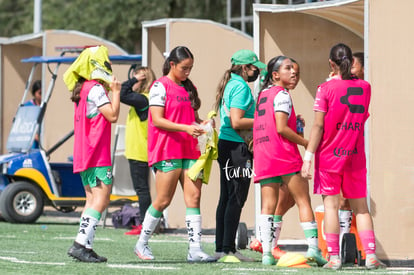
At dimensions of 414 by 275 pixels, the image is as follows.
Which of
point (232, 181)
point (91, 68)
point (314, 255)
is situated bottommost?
point (314, 255)

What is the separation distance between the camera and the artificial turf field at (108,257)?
8.75 meters

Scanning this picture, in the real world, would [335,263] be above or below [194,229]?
below

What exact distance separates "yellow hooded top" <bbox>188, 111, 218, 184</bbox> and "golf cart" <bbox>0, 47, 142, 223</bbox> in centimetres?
611

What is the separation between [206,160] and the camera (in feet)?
31.0

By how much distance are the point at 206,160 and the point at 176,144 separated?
283 mm

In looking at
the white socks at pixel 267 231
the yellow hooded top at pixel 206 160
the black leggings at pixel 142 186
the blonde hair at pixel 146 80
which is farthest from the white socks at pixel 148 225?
the blonde hair at pixel 146 80

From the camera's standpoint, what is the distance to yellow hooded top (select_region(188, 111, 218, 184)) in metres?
9.40

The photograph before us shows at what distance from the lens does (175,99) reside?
948 centimetres

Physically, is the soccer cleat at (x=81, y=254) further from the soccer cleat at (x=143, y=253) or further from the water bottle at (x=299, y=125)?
the water bottle at (x=299, y=125)

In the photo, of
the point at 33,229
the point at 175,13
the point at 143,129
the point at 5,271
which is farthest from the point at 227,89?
Result: the point at 175,13

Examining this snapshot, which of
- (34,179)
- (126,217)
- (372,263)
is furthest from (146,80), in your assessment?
(372,263)

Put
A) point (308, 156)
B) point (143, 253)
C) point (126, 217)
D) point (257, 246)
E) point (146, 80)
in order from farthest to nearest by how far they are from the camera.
Result: point (126, 217), point (146, 80), point (257, 246), point (143, 253), point (308, 156)

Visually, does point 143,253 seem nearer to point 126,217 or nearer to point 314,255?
point 314,255

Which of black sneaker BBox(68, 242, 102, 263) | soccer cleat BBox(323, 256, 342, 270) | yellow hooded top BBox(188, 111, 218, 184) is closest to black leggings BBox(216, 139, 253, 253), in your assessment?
yellow hooded top BBox(188, 111, 218, 184)
